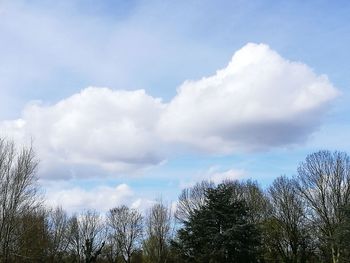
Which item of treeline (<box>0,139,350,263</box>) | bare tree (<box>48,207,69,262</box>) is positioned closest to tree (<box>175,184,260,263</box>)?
treeline (<box>0,139,350,263</box>)

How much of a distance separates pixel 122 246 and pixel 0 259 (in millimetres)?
43438

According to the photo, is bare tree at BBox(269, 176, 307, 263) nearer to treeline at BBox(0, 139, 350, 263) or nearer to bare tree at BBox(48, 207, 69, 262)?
treeline at BBox(0, 139, 350, 263)

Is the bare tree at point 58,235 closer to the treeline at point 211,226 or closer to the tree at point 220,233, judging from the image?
the treeline at point 211,226

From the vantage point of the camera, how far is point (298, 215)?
2315 inches

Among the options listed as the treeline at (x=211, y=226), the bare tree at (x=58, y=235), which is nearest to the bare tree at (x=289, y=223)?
the treeline at (x=211, y=226)

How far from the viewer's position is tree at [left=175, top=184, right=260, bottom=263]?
39625 millimetres

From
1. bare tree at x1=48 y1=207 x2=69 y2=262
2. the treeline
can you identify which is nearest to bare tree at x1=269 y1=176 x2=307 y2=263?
the treeline

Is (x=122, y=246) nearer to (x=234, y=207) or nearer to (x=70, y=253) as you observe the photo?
(x=70, y=253)

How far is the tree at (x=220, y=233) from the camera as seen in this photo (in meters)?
39.6

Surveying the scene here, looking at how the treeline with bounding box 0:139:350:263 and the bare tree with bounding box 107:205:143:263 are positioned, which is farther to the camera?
the bare tree with bounding box 107:205:143:263

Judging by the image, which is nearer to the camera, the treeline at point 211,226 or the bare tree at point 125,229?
the treeline at point 211,226

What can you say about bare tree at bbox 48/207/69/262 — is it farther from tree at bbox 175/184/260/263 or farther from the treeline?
tree at bbox 175/184/260/263

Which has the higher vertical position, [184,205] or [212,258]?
[184,205]

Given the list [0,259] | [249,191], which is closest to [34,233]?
[0,259]
